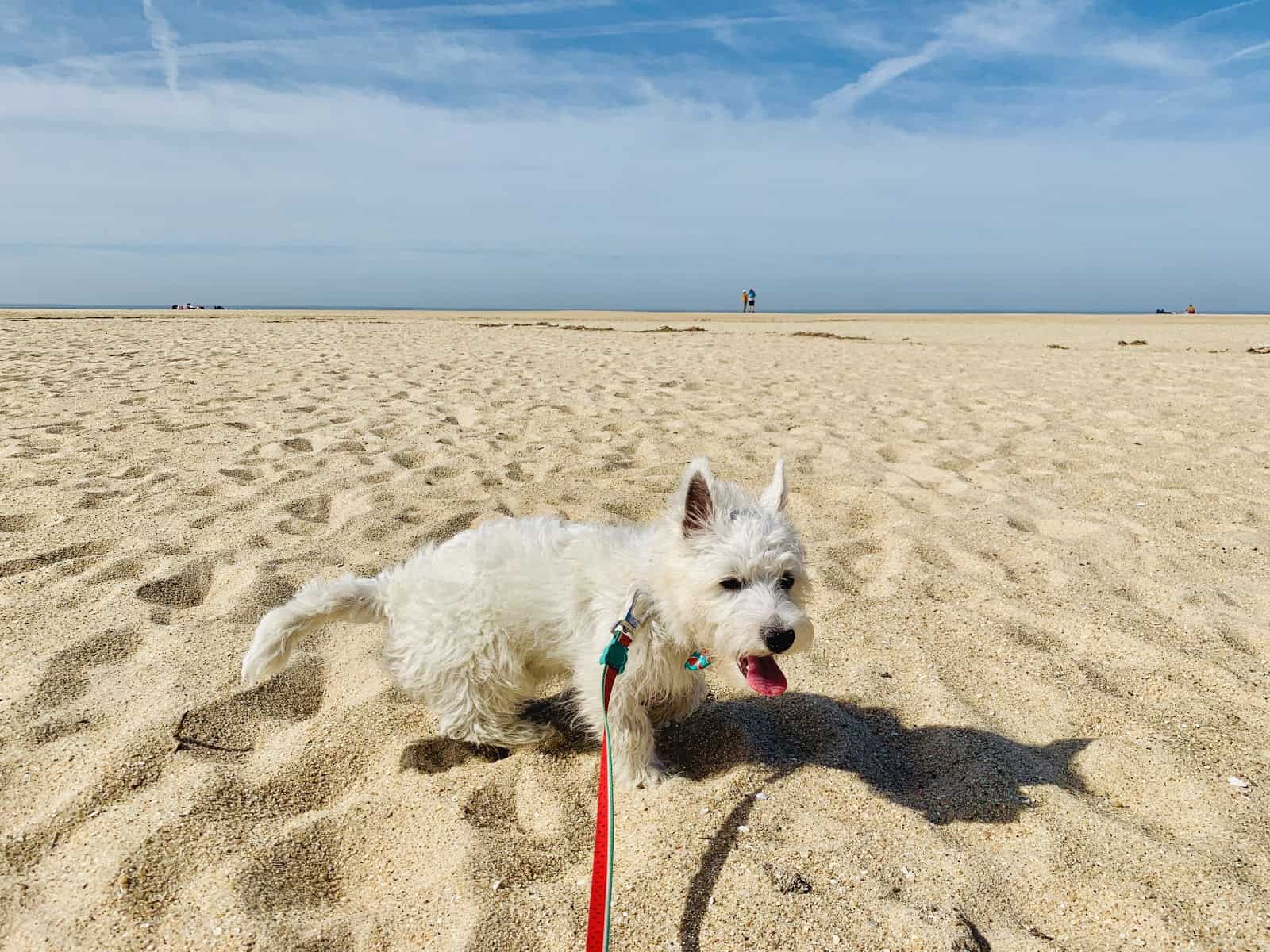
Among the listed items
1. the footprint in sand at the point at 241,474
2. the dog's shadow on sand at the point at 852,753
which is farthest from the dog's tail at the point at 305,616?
the footprint in sand at the point at 241,474

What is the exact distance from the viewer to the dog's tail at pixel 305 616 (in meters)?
2.86

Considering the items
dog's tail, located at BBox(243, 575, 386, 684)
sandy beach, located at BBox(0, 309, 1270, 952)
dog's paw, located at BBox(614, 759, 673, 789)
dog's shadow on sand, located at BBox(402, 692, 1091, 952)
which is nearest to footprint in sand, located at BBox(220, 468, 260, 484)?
sandy beach, located at BBox(0, 309, 1270, 952)

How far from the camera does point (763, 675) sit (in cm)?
275

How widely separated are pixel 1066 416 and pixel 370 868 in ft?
27.8

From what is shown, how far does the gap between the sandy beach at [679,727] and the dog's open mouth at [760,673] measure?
0.42 metres

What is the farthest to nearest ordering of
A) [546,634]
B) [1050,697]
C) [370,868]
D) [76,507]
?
[76,507]
[1050,697]
[546,634]
[370,868]

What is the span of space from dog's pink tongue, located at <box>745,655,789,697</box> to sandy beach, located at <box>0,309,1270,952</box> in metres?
0.42

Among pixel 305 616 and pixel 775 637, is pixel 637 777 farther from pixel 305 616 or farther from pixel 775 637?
pixel 305 616

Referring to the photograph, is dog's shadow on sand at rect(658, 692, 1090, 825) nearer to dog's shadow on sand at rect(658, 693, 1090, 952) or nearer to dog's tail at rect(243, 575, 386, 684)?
dog's shadow on sand at rect(658, 693, 1090, 952)

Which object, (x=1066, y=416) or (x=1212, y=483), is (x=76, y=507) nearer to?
(x=1212, y=483)

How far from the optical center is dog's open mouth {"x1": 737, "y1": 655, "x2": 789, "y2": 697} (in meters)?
2.72

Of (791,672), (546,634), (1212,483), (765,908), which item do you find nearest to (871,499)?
(791,672)

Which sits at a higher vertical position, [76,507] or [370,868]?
[76,507]

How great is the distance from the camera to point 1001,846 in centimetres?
256
